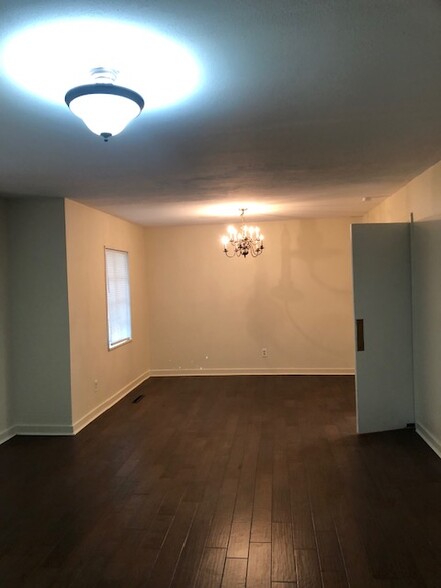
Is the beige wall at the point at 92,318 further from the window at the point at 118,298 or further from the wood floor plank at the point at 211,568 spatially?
the wood floor plank at the point at 211,568

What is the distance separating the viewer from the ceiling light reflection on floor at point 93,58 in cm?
161

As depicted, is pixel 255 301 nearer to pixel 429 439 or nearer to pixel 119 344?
pixel 119 344

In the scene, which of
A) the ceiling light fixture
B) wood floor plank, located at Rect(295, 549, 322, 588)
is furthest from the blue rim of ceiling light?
wood floor plank, located at Rect(295, 549, 322, 588)

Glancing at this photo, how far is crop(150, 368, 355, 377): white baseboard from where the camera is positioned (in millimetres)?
7180

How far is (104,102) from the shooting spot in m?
1.96

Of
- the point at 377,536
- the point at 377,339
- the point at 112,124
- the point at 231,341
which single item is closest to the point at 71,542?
the point at 377,536

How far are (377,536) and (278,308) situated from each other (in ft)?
15.7

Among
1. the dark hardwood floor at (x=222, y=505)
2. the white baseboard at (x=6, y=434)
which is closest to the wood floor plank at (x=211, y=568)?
the dark hardwood floor at (x=222, y=505)

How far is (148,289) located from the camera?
761cm

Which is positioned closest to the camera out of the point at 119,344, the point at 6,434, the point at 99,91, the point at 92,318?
the point at 99,91

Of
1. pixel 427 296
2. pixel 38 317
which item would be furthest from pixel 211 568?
pixel 38 317

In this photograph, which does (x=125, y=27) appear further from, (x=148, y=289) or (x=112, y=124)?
(x=148, y=289)

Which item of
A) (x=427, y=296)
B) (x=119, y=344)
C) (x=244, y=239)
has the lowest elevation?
(x=119, y=344)

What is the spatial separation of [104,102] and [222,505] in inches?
103
